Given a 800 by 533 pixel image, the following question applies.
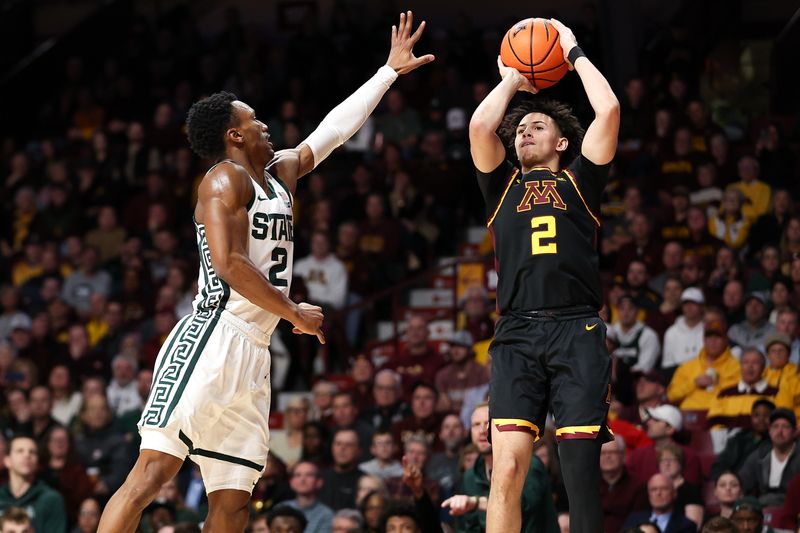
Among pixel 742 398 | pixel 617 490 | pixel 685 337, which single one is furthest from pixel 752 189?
pixel 617 490

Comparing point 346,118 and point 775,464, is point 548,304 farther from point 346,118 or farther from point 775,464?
point 775,464

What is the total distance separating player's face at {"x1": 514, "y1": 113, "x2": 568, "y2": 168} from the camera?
20.2ft

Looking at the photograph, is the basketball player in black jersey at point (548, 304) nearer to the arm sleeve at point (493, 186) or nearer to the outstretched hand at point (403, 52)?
the arm sleeve at point (493, 186)

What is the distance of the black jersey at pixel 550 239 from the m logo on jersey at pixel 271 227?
97 cm

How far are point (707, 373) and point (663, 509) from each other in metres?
2.28

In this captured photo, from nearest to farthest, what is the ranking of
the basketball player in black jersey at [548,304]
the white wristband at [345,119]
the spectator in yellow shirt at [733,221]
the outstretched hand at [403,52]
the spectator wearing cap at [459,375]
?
the basketball player in black jersey at [548,304] < the white wristband at [345,119] < the outstretched hand at [403,52] < the spectator wearing cap at [459,375] < the spectator in yellow shirt at [733,221]

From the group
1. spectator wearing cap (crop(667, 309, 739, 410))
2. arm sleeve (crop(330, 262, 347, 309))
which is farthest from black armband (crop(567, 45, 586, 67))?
arm sleeve (crop(330, 262, 347, 309))

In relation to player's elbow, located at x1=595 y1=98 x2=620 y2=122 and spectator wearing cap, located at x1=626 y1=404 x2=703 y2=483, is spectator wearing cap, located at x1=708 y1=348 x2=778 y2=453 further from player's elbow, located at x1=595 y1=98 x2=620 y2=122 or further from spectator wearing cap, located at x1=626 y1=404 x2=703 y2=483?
player's elbow, located at x1=595 y1=98 x2=620 y2=122

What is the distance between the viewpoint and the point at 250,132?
619 centimetres

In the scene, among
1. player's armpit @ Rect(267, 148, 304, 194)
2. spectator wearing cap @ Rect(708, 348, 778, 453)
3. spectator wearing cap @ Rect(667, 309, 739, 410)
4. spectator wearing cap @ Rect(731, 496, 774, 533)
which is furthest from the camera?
spectator wearing cap @ Rect(667, 309, 739, 410)

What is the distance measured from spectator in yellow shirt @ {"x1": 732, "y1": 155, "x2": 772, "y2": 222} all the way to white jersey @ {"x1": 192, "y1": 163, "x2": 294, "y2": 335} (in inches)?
315

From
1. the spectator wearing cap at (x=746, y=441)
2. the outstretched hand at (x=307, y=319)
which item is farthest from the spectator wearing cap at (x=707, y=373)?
the outstretched hand at (x=307, y=319)

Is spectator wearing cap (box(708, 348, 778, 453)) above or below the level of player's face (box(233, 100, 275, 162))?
below

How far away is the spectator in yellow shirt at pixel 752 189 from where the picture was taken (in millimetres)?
13047
